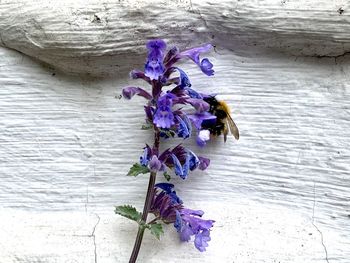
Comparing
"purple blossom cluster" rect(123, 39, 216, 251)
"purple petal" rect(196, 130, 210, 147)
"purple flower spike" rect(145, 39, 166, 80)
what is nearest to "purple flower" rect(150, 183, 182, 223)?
"purple blossom cluster" rect(123, 39, 216, 251)

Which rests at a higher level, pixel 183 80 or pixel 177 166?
pixel 183 80

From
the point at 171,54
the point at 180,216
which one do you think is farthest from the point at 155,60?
the point at 180,216

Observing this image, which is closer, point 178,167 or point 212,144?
point 178,167

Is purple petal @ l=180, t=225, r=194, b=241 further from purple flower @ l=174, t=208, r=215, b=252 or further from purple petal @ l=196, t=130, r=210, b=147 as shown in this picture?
purple petal @ l=196, t=130, r=210, b=147

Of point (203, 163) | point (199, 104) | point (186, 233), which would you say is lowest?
point (186, 233)

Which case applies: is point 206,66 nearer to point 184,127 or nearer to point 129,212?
point 184,127

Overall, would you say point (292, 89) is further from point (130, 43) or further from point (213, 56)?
point (130, 43)

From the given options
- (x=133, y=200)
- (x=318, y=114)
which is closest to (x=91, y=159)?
(x=133, y=200)
